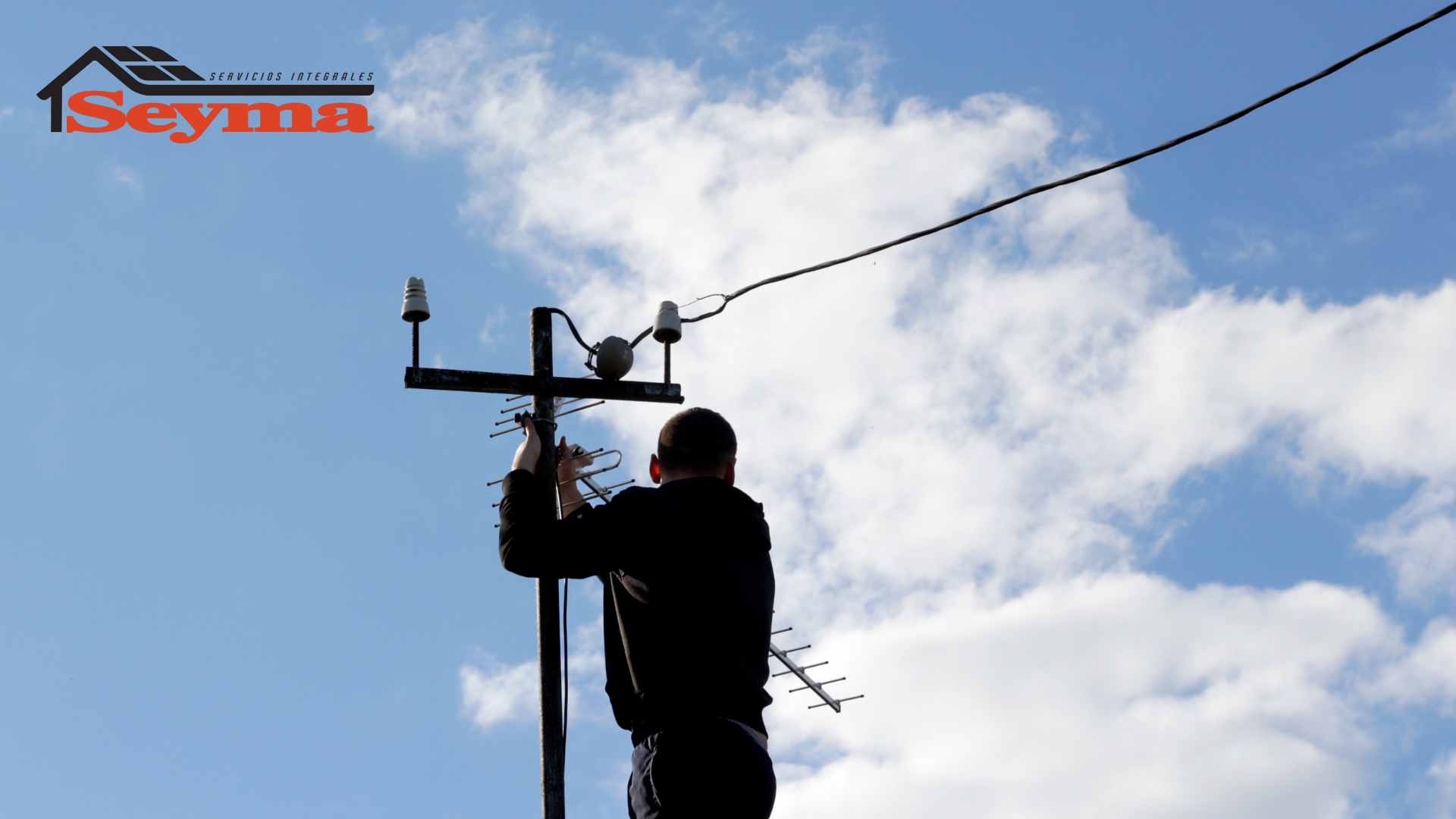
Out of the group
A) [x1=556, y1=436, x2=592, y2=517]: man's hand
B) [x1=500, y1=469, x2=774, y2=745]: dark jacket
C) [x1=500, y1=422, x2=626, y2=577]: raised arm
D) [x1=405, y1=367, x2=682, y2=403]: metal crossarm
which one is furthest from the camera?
[x1=405, y1=367, x2=682, y2=403]: metal crossarm

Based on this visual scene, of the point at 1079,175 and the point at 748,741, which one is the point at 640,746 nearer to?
the point at 748,741

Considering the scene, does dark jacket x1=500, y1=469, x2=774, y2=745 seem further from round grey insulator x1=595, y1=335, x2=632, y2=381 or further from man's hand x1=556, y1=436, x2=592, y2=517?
round grey insulator x1=595, y1=335, x2=632, y2=381

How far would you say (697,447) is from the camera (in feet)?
21.9

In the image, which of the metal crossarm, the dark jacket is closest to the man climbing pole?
the dark jacket

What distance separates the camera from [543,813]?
26.4ft

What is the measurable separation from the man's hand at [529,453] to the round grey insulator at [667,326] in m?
1.85

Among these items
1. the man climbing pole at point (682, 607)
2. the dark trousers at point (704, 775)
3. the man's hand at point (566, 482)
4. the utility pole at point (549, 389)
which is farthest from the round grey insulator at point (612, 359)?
the dark trousers at point (704, 775)

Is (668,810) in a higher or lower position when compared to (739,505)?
lower

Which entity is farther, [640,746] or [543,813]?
[543,813]

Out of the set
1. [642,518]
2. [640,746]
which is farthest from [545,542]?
[640,746]

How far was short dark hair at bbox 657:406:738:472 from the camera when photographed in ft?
21.9

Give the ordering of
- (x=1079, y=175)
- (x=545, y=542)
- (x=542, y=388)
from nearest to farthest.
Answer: (x=545, y=542) → (x=542, y=388) → (x=1079, y=175)

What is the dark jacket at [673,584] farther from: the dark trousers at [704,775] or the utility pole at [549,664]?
the utility pole at [549,664]

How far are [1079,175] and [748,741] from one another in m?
4.90
